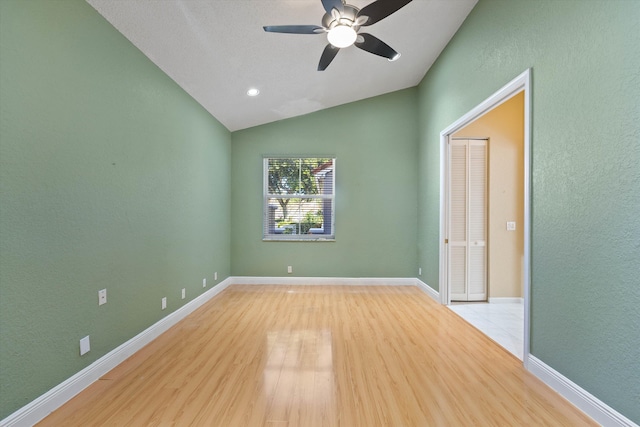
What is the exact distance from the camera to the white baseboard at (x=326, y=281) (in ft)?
15.9

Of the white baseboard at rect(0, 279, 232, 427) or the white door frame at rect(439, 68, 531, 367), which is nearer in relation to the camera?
the white baseboard at rect(0, 279, 232, 427)

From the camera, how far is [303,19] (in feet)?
8.70

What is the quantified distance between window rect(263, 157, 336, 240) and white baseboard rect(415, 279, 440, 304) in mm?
1612

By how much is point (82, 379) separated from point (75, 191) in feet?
4.19

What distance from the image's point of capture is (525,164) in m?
2.23

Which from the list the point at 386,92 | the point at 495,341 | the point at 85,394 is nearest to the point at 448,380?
the point at 495,341

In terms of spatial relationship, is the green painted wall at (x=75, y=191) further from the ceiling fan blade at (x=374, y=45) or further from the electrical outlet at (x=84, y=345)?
the ceiling fan blade at (x=374, y=45)

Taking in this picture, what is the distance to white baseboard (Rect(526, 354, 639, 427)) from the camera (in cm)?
152

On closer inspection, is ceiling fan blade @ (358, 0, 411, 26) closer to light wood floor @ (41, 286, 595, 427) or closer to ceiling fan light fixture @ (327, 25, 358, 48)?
ceiling fan light fixture @ (327, 25, 358, 48)

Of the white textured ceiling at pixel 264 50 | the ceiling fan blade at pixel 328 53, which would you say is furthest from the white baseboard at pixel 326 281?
the ceiling fan blade at pixel 328 53

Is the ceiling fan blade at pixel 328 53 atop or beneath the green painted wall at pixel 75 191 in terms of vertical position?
atop

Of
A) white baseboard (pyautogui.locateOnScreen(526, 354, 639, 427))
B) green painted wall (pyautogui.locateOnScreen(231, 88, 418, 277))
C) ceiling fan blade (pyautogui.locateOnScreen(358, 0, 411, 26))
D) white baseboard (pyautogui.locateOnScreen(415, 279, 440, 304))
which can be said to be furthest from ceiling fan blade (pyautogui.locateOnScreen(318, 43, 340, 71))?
white baseboard (pyautogui.locateOnScreen(415, 279, 440, 304))

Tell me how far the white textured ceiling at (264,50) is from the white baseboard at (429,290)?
321 centimetres

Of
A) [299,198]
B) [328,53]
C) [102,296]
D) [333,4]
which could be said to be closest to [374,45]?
[328,53]
